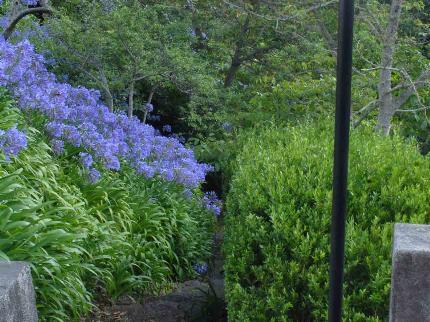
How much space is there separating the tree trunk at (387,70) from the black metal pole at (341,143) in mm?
4507

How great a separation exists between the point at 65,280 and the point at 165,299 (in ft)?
3.55

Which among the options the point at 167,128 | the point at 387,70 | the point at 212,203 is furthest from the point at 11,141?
the point at 167,128

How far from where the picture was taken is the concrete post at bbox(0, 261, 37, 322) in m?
2.27

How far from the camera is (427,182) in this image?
3506mm

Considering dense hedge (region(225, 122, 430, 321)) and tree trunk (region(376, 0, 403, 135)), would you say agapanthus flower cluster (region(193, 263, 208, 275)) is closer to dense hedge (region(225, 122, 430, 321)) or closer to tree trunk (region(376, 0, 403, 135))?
tree trunk (region(376, 0, 403, 135))

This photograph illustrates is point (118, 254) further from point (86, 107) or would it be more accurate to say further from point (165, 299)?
point (86, 107)

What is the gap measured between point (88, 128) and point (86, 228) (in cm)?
123

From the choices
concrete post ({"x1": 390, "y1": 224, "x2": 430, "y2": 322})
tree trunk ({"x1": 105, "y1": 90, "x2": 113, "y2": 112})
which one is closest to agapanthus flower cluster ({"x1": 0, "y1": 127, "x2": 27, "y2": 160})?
tree trunk ({"x1": 105, "y1": 90, "x2": 113, "y2": 112})

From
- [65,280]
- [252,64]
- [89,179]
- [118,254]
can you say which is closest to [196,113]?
[252,64]

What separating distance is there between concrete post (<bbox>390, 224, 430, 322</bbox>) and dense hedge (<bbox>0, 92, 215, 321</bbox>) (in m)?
2.09

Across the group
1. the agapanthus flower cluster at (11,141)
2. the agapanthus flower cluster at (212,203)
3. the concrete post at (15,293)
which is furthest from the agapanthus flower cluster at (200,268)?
the concrete post at (15,293)

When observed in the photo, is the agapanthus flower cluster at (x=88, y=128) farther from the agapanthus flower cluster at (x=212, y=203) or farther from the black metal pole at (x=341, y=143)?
the black metal pole at (x=341, y=143)

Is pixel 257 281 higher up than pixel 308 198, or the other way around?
pixel 308 198

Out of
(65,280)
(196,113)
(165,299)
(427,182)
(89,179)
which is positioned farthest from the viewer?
(196,113)
